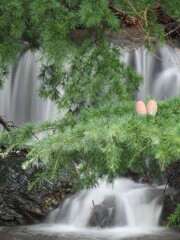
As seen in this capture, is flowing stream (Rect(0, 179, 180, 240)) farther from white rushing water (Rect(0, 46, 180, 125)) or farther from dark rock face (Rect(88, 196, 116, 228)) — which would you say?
white rushing water (Rect(0, 46, 180, 125))

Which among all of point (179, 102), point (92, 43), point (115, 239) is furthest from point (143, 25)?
point (115, 239)

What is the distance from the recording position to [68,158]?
2.04m

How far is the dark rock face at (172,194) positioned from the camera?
5.48m

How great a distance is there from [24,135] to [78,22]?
123cm

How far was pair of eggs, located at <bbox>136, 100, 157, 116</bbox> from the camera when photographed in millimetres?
2061

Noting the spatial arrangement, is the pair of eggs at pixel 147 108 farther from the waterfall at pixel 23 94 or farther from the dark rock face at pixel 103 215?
the waterfall at pixel 23 94

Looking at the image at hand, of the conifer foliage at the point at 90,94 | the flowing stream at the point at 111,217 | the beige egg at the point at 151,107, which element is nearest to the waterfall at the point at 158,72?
the flowing stream at the point at 111,217

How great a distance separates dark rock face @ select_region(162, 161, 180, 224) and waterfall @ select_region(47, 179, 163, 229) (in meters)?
0.19

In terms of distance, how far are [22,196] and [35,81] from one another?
146 inches

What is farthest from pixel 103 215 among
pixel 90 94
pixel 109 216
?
pixel 90 94

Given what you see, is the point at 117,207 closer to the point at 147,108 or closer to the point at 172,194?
the point at 172,194

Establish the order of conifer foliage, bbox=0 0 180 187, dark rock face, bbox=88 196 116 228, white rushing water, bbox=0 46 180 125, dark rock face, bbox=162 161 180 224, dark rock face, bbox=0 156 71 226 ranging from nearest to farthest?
conifer foliage, bbox=0 0 180 187
dark rock face, bbox=162 161 180 224
dark rock face, bbox=88 196 116 228
dark rock face, bbox=0 156 71 226
white rushing water, bbox=0 46 180 125

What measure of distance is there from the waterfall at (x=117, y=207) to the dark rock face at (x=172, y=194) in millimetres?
187

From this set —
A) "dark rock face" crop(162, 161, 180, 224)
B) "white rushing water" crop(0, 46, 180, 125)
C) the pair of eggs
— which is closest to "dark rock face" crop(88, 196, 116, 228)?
"dark rock face" crop(162, 161, 180, 224)
